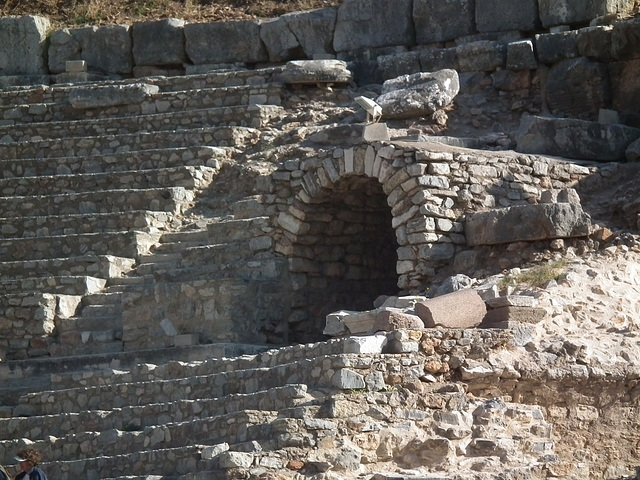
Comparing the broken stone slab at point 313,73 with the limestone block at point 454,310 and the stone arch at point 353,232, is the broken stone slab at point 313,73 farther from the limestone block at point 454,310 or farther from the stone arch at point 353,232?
the limestone block at point 454,310

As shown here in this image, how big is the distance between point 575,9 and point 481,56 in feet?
4.51

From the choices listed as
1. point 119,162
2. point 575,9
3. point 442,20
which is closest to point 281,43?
point 442,20

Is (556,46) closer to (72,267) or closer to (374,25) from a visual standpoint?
(374,25)

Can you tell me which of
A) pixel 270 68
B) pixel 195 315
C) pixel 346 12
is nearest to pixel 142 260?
pixel 195 315

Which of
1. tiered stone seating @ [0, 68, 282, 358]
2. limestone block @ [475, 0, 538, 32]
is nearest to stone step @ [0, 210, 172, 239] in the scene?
tiered stone seating @ [0, 68, 282, 358]

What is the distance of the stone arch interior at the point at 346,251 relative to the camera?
18.5 metres

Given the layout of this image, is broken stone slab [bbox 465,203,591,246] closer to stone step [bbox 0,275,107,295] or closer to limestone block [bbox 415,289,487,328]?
limestone block [bbox 415,289,487,328]

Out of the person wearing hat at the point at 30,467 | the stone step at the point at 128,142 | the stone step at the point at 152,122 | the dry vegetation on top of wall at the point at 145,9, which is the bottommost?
the person wearing hat at the point at 30,467

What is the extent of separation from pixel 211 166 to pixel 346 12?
3.69 meters

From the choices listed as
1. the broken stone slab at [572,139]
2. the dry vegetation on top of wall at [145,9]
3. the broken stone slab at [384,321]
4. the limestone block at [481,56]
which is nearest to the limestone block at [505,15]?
the limestone block at [481,56]

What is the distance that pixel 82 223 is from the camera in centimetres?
1972

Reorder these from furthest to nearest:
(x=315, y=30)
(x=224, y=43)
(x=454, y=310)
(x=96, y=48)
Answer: (x=96, y=48) → (x=224, y=43) → (x=315, y=30) → (x=454, y=310)

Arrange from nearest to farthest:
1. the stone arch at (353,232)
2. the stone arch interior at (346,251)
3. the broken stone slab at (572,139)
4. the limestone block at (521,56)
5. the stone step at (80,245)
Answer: the stone arch at (353,232)
the stone arch interior at (346,251)
the stone step at (80,245)
the broken stone slab at (572,139)
the limestone block at (521,56)

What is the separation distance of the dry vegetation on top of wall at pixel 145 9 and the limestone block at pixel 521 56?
3348mm
